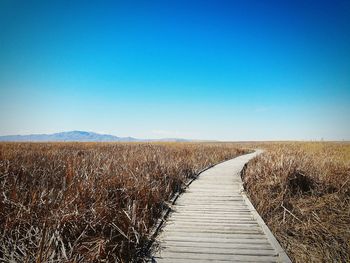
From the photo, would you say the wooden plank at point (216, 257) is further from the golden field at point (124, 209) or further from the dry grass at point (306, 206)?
the dry grass at point (306, 206)

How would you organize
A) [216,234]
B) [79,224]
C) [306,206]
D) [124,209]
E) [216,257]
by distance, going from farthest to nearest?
[306,206] < [124,209] < [216,234] < [79,224] < [216,257]

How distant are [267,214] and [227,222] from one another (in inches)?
94.2

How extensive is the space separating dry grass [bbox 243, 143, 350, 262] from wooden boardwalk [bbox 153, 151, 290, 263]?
3.36ft

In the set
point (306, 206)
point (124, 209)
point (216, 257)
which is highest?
point (124, 209)

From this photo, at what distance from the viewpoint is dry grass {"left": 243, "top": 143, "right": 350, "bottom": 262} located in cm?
515

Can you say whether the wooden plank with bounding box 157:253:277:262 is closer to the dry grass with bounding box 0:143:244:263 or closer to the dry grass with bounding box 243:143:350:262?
the dry grass with bounding box 0:143:244:263

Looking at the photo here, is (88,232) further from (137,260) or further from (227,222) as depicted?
(227,222)

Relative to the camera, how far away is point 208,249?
3.57 metres

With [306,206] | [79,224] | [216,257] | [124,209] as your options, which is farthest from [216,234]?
[306,206]

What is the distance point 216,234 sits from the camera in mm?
4113

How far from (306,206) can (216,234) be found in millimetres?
4657

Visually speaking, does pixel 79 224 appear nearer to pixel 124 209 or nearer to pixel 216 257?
pixel 124 209

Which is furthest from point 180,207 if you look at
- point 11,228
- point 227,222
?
point 11,228

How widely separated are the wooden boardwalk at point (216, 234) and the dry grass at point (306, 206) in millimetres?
1023
